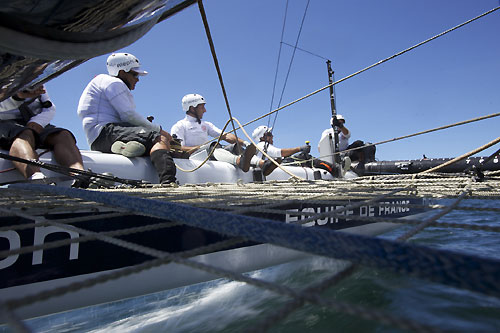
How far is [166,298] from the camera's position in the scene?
916 mm

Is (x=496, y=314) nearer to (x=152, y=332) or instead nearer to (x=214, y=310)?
(x=214, y=310)

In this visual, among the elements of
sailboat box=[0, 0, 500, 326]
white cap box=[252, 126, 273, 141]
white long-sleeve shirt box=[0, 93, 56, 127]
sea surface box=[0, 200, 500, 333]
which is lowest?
sea surface box=[0, 200, 500, 333]

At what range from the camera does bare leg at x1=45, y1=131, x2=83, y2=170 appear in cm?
144

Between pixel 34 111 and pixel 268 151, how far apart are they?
2.45m

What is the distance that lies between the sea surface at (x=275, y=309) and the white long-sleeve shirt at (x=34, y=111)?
1.05 metres

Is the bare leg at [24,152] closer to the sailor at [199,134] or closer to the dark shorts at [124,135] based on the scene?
the dark shorts at [124,135]

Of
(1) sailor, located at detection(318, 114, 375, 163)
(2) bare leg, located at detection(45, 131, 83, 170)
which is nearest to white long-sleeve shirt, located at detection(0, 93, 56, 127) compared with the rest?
(2) bare leg, located at detection(45, 131, 83, 170)

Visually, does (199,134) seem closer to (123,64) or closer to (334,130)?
(123,64)

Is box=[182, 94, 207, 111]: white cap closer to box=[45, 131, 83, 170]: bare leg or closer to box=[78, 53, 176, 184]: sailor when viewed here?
box=[78, 53, 176, 184]: sailor

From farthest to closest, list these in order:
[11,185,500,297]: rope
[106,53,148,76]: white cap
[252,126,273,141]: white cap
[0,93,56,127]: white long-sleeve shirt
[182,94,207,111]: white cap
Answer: [252,126,273,141]: white cap < [182,94,207,111]: white cap < [106,53,148,76]: white cap < [0,93,56,127]: white long-sleeve shirt < [11,185,500,297]: rope

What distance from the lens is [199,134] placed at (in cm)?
296

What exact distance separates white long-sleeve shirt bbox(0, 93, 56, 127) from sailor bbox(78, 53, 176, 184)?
0.91 feet

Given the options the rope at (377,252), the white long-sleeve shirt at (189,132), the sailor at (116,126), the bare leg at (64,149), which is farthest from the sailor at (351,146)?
the rope at (377,252)

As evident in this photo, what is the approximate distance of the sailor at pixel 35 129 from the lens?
133 centimetres
